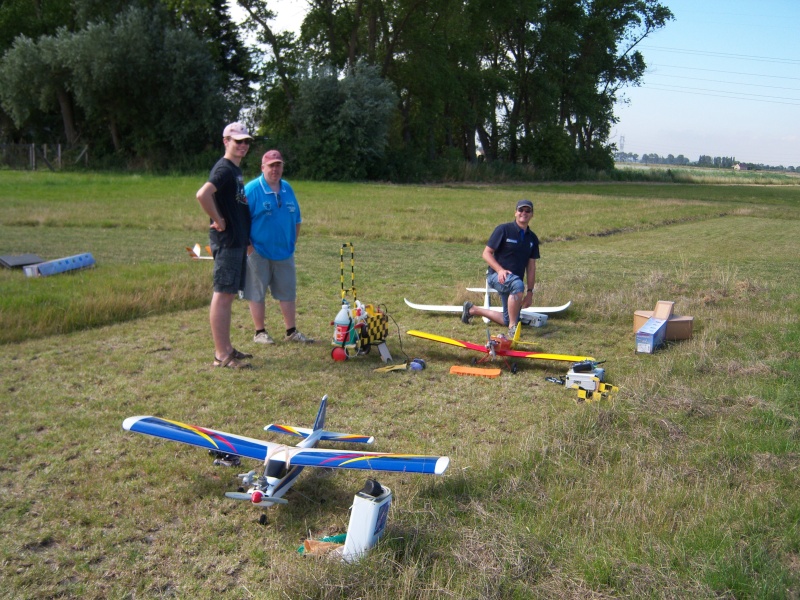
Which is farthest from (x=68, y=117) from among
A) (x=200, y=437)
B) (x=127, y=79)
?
(x=200, y=437)

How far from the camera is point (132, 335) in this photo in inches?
313

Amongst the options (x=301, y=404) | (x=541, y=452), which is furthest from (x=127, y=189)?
(x=541, y=452)

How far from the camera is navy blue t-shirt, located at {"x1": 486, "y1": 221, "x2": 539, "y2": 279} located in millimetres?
8383

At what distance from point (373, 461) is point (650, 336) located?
4.57m

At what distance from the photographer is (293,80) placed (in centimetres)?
5072

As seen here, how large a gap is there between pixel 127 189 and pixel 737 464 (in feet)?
92.9

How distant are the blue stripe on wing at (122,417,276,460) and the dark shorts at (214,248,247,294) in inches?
89.0

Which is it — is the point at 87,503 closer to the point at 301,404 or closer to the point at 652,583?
the point at 301,404

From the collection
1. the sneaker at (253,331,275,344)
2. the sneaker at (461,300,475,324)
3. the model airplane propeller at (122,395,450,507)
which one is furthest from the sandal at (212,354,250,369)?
the sneaker at (461,300,475,324)

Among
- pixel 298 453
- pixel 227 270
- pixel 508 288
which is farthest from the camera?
pixel 508 288

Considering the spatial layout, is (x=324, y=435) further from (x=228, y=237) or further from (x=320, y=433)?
(x=228, y=237)

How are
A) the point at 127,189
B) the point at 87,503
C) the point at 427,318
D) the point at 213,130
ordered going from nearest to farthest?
the point at 87,503 → the point at 427,318 → the point at 127,189 → the point at 213,130

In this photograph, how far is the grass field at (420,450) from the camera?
3.46 meters

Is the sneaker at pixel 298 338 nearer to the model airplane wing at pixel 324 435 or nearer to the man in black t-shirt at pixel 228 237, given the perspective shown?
the man in black t-shirt at pixel 228 237
